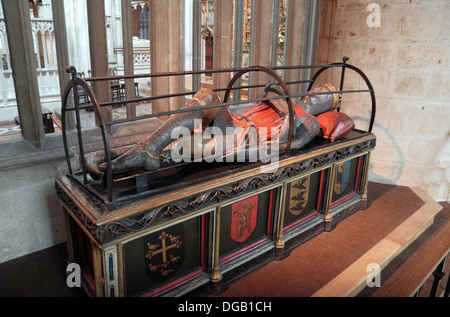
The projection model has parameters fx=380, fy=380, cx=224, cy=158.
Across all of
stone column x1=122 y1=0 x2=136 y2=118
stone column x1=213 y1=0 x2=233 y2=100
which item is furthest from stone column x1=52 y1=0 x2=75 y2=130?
stone column x1=213 y1=0 x2=233 y2=100

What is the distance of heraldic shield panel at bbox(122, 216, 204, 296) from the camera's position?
6.62 feet

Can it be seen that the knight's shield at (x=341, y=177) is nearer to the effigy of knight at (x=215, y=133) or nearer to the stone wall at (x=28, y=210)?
the effigy of knight at (x=215, y=133)

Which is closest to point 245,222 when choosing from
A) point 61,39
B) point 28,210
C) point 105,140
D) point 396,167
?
point 105,140

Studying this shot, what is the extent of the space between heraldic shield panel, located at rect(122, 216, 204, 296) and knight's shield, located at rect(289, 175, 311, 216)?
0.88 m

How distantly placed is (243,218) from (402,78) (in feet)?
8.88

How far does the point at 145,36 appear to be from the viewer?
1052 centimetres

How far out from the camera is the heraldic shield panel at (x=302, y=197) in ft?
9.31

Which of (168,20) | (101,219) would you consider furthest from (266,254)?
(168,20)

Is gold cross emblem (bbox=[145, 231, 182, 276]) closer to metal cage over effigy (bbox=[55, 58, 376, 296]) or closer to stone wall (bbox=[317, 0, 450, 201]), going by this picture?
metal cage over effigy (bbox=[55, 58, 376, 296])

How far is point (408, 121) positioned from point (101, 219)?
362cm

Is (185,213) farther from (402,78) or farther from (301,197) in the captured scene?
(402,78)

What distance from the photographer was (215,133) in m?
2.46

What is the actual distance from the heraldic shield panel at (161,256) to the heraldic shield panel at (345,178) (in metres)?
1.43

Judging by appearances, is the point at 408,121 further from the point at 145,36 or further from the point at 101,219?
the point at 145,36
